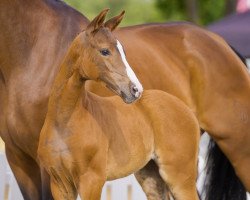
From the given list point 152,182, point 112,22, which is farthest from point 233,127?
point 112,22

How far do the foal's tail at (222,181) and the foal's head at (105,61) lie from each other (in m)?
1.76

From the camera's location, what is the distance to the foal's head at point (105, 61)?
3223 mm

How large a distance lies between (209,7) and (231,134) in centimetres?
1521

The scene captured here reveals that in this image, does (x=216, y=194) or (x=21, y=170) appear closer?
(x=21, y=170)

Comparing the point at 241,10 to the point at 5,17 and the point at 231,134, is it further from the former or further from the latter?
the point at 5,17

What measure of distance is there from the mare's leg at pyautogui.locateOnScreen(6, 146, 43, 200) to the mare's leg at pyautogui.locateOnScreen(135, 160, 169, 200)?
0.54 m

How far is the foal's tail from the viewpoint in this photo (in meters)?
4.91

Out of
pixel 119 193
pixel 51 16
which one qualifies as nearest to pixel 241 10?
pixel 119 193

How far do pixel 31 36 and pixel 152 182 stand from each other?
37.4 inches

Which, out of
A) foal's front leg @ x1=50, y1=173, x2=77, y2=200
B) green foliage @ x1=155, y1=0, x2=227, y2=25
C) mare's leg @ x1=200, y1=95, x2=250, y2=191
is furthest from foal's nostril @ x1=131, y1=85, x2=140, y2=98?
green foliage @ x1=155, y1=0, x2=227, y2=25

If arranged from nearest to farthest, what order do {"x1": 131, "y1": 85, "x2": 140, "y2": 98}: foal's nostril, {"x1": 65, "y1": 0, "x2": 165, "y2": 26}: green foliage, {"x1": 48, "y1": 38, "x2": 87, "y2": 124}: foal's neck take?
1. {"x1": 131, "y1": 85, "x2": 140, "y2": 98}: foal's nostril
2. {"x1": 48, "y1": 38, "x2": 87, "y2": 124}: foal's neck
3. {"x1": 65, "y1": 0, "x2": 165, "y2": 26}: green foliage

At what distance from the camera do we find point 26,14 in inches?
157

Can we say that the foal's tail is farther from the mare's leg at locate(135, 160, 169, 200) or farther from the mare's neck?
the mare's neck

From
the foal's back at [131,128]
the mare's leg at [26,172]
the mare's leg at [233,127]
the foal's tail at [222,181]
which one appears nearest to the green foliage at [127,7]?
the foal's tail at [222,181]
